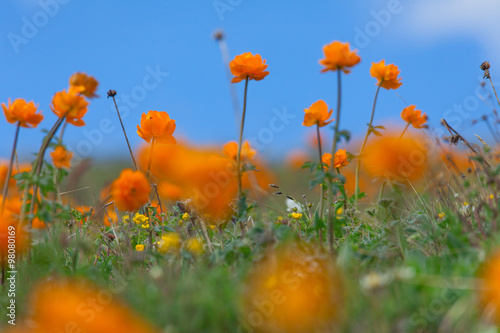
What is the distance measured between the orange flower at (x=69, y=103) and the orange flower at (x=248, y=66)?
0.79 metres

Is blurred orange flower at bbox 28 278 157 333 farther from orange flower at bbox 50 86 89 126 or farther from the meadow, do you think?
orange flower at bbox 50 86 89 126

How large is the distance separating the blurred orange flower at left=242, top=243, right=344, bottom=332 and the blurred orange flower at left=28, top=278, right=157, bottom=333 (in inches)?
13.0

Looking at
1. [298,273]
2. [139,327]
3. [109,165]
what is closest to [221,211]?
[298,273]

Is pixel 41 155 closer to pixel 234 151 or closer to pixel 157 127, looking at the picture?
pixel 157 127

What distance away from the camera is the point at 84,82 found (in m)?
2.52

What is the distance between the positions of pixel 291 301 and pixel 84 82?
161 centimetres

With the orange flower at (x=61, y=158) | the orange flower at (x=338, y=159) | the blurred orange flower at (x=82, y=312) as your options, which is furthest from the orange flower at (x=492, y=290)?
the orange flower at (x=61, y=158)

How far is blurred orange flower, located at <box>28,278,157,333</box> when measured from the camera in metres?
1.40

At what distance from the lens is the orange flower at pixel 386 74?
2.98 meters

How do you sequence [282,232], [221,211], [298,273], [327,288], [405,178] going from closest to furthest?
[327,288], [298,273], [282,232], [221,211], [405,178]

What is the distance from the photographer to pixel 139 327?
147 centimetres

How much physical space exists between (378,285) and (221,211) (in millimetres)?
1467

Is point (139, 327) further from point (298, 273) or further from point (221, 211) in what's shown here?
point (221, 211)

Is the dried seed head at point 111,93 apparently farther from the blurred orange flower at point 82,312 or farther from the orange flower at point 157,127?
the blurred orange flower at point 82,312
